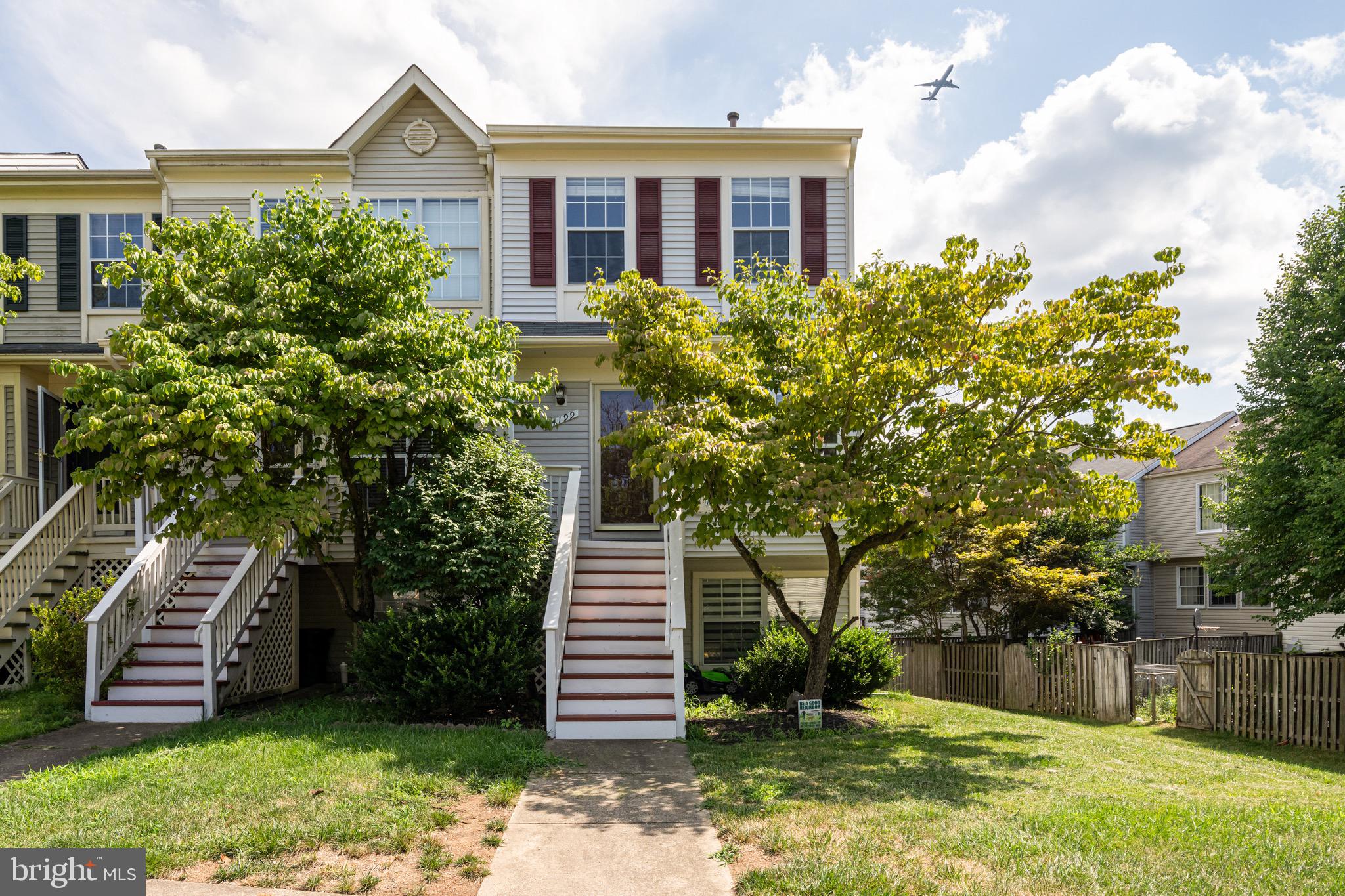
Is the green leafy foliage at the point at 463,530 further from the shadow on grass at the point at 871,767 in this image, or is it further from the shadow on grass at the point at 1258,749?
the shadow on grass at the point at 1258,749

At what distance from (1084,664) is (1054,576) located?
5.20 meters

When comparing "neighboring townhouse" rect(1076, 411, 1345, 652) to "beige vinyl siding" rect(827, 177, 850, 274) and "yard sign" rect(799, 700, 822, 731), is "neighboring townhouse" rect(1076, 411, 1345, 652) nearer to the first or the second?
"beige vinyl siding" rect(827, 177, 850, 274)

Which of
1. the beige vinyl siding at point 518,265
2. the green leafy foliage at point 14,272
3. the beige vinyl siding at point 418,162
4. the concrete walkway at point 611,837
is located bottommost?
the concrete walkway at point 611,837

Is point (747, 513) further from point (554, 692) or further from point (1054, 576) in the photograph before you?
point (1054, 576)

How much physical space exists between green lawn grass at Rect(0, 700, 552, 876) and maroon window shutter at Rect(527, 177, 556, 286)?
7723mm

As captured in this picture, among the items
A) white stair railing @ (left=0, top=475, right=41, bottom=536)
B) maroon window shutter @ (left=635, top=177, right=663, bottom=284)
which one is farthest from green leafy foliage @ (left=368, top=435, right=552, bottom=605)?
white stair railing @ (left=0, top=475, right=41, bottom=536)

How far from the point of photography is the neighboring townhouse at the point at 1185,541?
87.8 feet

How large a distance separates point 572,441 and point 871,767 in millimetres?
7824

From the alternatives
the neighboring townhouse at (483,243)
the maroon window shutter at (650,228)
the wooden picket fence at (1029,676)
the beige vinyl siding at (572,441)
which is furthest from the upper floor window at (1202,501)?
the beige vinyl siding at (572,441)

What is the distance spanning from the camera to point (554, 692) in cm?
958

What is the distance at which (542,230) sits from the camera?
14.4 metres

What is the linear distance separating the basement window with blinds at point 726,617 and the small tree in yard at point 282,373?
6268 mm

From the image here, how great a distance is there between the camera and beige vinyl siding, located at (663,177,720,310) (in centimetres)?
1459

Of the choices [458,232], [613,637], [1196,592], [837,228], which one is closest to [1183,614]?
[1196,592]
